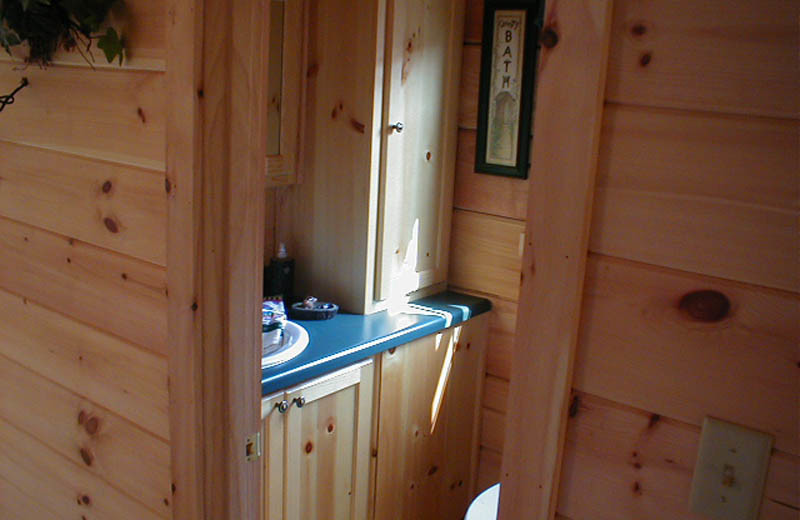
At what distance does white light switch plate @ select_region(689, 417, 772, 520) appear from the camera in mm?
816

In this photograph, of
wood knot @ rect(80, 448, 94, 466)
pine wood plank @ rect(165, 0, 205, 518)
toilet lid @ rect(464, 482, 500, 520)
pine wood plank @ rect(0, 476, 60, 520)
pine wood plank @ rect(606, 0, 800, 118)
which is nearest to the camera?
pine wood plank @ rect(606, 0, 800, 118)

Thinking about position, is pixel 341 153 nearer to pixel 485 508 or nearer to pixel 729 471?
pixel 485 508

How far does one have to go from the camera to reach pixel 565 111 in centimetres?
87

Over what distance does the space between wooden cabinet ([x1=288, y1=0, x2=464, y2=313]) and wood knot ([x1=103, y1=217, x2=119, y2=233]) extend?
1.11m

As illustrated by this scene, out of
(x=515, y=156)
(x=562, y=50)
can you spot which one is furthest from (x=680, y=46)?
(x=515, y=156)

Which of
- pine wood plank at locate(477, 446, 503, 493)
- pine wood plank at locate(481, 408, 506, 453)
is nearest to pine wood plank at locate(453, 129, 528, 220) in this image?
pine wood plank at locate(481, 408, 506, 453)

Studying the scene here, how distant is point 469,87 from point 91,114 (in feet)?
5.11

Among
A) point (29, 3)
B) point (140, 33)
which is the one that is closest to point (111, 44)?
point (140, 33)

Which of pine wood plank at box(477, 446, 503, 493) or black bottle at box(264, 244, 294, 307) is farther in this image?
pine wood plank at box(477, 446, 503, 493)

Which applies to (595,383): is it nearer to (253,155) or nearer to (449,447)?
(253,155)

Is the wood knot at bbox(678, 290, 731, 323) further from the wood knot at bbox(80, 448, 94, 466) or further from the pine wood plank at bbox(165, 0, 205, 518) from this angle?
the wood knot at bbox(80, 448, 94, 466)

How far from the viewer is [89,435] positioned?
1561 millimetres

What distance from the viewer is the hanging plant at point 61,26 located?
1288 millimetres

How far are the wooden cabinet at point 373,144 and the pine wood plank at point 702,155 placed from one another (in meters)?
1.58
